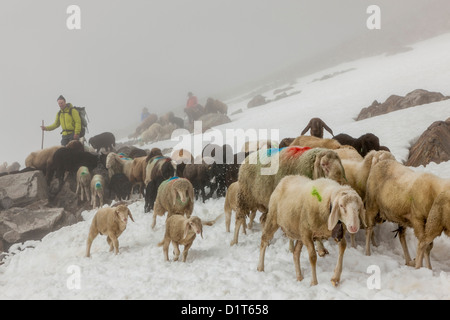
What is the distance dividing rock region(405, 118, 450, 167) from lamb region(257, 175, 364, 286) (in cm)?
553

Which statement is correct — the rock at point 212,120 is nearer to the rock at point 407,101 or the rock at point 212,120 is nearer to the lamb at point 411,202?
the rock at point 407,101

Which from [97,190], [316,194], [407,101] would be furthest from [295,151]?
[407,101]

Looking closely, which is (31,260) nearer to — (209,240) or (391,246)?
(209,240)

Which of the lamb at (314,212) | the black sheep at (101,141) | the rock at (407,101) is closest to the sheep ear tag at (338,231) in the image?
the lamb at (314,212)

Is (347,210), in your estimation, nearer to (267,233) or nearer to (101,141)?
(267,233)

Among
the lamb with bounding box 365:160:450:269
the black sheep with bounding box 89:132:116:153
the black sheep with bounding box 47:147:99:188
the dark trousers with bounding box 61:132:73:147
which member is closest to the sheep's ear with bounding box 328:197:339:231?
the lamb with bounding box 365:160:450:269

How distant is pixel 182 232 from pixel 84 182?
7903mm

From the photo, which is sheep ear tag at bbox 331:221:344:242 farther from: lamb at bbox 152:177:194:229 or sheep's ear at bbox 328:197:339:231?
lamb at bbox 152:177:194:229

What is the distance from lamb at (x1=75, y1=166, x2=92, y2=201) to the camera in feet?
41.7

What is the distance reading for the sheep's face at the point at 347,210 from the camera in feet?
12.4

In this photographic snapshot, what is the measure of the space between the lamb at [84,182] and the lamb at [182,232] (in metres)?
7.36

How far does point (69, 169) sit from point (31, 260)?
5.77 metres

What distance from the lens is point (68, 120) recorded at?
1437 centimetres
